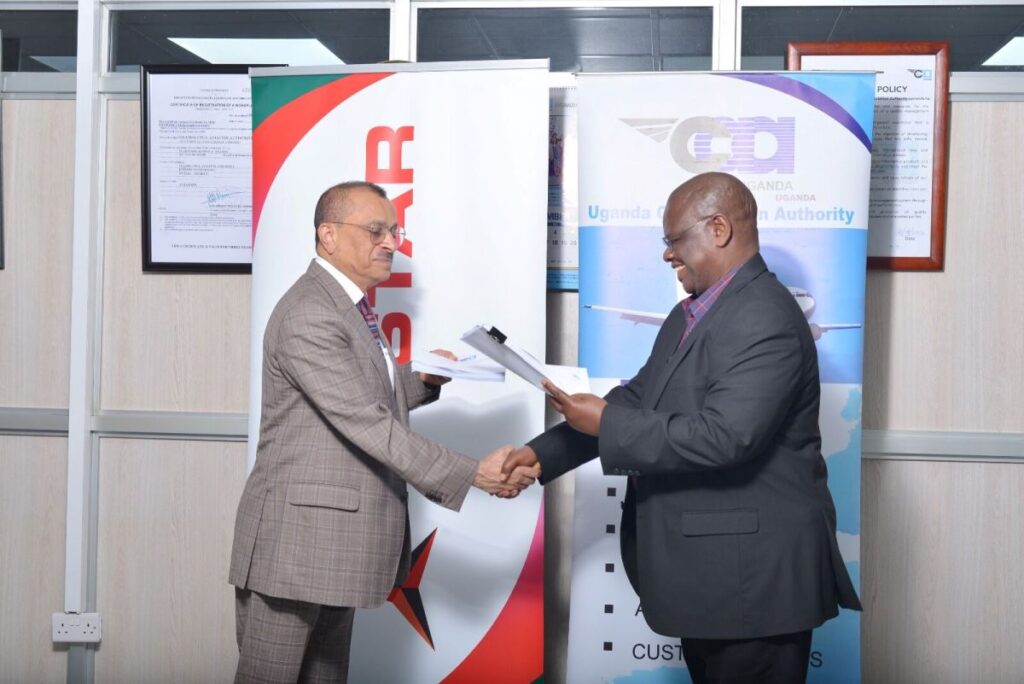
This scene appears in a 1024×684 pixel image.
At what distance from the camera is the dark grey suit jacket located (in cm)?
214

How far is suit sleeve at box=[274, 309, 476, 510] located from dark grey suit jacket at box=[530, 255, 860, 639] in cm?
50

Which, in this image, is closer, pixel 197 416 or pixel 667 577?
pixel 667 577

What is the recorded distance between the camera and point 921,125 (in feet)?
11.5

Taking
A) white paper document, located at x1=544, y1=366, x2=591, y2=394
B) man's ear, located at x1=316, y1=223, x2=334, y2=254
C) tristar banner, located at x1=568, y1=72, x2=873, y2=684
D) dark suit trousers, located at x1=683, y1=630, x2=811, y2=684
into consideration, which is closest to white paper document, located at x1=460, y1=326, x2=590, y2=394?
white paper document, located at x1=544, y1=366, x2=591, y2=394

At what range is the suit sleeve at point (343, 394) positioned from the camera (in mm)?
2424

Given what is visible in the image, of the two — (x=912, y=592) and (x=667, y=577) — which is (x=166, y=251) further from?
(x=912, y=592)

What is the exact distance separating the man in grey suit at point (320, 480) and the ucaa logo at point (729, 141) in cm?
120

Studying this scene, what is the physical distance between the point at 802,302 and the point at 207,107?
2.18 m

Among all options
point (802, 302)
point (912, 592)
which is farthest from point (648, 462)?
point (912, 592)

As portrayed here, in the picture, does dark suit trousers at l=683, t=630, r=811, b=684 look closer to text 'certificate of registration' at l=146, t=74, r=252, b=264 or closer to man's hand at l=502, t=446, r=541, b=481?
man's hand at l=502, t=446, r=541, b=481

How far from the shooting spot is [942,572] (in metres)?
3.54

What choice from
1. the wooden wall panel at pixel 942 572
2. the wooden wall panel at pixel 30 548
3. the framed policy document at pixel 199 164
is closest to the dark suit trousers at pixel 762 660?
the wooden wall panel at pixel 942 572

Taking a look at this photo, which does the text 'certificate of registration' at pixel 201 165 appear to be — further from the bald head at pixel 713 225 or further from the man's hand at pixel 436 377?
the bald head at pixel 713 225

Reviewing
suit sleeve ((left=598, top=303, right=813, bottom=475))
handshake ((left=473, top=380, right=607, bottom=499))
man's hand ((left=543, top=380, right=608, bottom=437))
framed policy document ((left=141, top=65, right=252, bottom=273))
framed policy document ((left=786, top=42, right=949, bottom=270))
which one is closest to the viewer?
suit sleeve ((left=598, top=303, right=813, bottom=475))
